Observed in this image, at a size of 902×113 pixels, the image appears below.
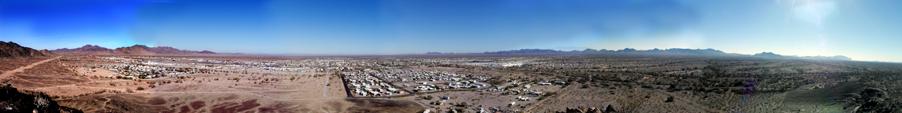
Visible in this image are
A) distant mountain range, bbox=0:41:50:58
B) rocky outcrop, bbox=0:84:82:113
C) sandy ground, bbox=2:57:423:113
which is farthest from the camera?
distant mountain range, bbox=0:41:50:58

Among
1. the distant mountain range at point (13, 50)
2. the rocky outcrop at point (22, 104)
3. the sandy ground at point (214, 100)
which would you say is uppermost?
the distant mountain range at point (13, 50)

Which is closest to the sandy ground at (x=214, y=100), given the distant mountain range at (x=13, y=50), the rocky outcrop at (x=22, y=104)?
the rocky outcrop at (x=22, y=104)

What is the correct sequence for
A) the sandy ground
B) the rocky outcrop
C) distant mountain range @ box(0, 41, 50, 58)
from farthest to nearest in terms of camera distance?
distant mountain range @ box(0, 41, 50, 58), the sandy ground, the rocky outcrop

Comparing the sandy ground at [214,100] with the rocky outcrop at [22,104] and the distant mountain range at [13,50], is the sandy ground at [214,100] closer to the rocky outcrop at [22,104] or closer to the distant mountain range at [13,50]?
the rocky outcrop at [22,104]

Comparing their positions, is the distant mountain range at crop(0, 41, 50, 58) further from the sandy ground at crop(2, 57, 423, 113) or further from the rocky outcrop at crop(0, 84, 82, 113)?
the rocky outcrop at crop(0, 84, 82, 113)

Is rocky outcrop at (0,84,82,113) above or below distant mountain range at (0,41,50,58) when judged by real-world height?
below

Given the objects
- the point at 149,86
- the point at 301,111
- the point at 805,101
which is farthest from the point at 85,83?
the point at 805,101

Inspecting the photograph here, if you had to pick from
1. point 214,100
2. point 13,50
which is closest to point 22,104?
point 214,100

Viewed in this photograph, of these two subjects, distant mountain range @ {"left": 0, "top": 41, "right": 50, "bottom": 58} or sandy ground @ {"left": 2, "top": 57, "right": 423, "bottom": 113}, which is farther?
distant mountain range @ {"left": 0, "top": 41, "right": 50, "bottom": 58}

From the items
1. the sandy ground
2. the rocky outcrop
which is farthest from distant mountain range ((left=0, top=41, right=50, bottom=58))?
the rocky outcrop

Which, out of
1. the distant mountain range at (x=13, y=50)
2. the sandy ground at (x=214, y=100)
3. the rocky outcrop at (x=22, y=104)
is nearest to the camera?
the rocky outcrop at (x=22, y=104)

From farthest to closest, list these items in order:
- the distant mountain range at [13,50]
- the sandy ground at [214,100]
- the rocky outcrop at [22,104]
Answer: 1. the distant mountain range at [13,50]
2. the sandy ground at [214,100]
3. the rocky outcrop at [22,104]

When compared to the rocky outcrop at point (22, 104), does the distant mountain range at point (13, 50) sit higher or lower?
higher

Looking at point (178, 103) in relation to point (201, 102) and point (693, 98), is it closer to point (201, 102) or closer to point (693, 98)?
point (201, 102)
